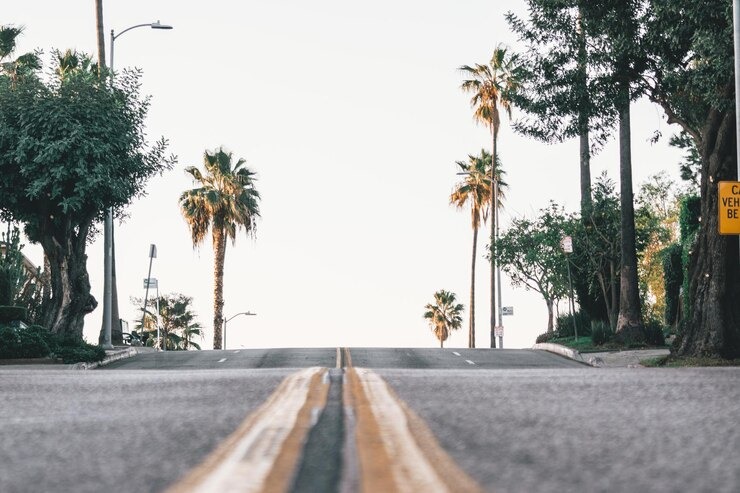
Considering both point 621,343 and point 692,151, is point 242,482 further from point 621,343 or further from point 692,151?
point 692,151

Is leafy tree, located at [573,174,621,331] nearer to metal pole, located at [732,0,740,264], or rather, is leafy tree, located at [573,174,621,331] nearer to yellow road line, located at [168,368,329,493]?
metal pole, located at [732,0,740,264]

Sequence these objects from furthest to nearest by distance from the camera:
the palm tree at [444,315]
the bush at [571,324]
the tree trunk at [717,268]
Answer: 1. the palm tree at [444,315]
2. the bush at [571,324]
3. the tree trunk at [717,268]

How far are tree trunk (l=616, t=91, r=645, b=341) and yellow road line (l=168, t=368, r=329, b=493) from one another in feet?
76.6

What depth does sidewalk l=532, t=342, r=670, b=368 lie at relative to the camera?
2594 centimetres

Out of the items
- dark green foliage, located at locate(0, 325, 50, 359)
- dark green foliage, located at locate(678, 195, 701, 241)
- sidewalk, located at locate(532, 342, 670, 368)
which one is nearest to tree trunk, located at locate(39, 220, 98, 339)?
dark green foliage, located at locate(0, 325, 50, 359)

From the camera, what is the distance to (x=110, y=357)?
97.2ft

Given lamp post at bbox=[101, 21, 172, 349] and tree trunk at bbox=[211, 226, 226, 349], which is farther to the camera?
tree trunk at bbox=[211, 226, 226, 349]

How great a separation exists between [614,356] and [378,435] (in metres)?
21.9

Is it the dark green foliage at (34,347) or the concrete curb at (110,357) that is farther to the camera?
the concrete curb at (110,357)

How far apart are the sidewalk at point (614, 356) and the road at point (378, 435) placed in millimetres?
A: 13902

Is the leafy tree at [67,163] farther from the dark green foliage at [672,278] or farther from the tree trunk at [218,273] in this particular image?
the tree trunk at [218,273]

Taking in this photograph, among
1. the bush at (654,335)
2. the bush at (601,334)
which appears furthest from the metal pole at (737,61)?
the bush at (601,334)

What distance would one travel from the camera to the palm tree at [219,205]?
56.7 metres

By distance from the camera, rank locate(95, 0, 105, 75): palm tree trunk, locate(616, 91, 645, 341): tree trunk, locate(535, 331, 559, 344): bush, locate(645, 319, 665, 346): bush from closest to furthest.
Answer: locate(616, 91, 645, 341): tree trunk < locate(645, 319, 665, 346): bush < locate(95, 0, 105, 75): palm tree trunk < locate(535, 331, 559, 344): bush
